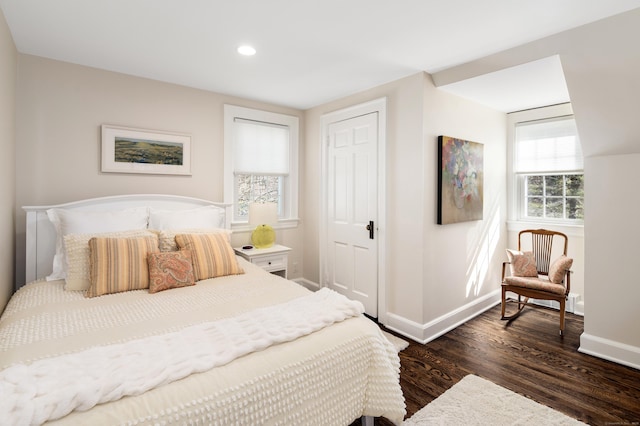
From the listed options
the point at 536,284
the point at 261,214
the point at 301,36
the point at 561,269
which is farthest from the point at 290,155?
the point at 561,269

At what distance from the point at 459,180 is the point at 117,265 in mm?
3056

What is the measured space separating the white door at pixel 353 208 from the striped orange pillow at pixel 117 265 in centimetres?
208

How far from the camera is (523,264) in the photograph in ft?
11.4

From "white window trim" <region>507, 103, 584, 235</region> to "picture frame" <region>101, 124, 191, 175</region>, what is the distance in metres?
3.81

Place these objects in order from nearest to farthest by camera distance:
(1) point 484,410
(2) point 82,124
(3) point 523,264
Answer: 1. (1) point 484,410
2. (2) point 82,124
3. (3) point 523,264

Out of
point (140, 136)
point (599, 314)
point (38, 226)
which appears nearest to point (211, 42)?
point (140, 136)

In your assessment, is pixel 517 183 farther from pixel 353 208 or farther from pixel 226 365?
pixel 226 365

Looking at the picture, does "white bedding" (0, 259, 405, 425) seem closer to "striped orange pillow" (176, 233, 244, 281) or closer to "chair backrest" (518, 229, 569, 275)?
"striped orange pillow" (176, 233, 244, 281)

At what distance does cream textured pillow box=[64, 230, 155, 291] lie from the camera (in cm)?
218

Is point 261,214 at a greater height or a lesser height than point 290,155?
lesser

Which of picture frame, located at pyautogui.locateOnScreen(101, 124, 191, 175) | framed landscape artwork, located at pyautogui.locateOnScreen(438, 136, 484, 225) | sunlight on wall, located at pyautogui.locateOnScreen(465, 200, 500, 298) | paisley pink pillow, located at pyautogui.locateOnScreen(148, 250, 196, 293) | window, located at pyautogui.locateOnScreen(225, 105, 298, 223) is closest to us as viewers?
paisley pink pillow, located at pyautogui.locateOnScreen(148, 250, 196, 293)

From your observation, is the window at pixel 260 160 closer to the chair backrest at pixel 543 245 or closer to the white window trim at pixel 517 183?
the white window trim at pixel 517 183

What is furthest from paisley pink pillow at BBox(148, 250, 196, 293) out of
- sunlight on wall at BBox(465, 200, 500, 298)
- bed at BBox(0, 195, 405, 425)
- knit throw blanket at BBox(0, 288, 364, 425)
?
sunlight on wall at BBox(465, 200, 500, 298)

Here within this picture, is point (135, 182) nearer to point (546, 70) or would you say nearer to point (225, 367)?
point (225, 367)
